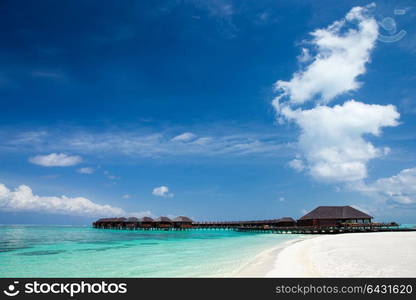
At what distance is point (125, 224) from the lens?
240ft

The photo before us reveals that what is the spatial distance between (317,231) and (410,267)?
37.0 metres

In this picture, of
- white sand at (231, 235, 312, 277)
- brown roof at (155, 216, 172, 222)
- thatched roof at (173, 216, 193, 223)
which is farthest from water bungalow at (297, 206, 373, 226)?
white sand at (231, 235, 312, 277)

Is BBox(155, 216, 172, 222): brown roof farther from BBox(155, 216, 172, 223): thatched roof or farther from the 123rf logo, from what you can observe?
the 123rf logo

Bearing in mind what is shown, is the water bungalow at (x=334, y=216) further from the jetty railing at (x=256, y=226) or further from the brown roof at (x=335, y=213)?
the jetty railing at (x=256, y=226)

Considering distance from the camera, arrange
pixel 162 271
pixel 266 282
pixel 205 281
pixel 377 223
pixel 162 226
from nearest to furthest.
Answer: pixel 266 282 → pixel 205 281 → pixel 162 271 → pixel 377 223 → pixel 162 226

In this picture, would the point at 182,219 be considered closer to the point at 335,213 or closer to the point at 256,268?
the point at 335,213

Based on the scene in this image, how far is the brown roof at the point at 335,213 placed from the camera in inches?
1716

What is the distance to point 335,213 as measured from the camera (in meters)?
44.9

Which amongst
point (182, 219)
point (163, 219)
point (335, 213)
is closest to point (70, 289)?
point (335, 213)

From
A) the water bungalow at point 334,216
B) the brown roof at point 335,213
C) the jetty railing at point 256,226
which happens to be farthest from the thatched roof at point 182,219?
the water bungalow at point 334,216

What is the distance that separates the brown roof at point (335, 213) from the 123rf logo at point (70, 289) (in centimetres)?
4304

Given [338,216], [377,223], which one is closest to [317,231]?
[338,216]

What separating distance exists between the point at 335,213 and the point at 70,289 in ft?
148

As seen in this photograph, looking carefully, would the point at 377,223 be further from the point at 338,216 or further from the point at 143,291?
the point at 143,291
